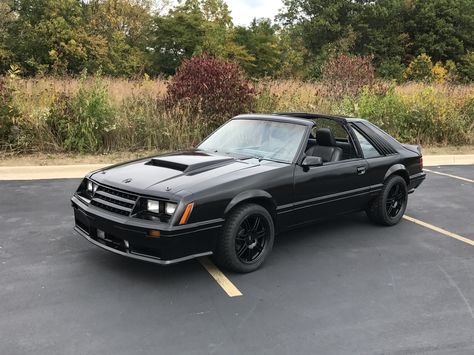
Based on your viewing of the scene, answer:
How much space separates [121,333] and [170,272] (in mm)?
1132

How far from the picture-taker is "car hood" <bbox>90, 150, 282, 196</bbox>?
13.7ft

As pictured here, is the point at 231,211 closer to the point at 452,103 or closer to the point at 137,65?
the point at 452,103

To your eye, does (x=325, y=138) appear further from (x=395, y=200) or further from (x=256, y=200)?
(x=256, y=200)

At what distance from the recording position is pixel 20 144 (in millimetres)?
9727

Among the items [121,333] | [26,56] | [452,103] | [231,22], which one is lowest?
[121,333]

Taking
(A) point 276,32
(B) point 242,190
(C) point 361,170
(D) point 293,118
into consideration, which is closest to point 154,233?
(B) point 242,190

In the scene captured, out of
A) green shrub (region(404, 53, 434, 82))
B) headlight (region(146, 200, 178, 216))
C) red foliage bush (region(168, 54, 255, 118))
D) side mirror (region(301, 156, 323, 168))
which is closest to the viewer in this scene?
headlight (region(146, 200, 178, 216))

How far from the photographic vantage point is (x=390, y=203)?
20.2 ft

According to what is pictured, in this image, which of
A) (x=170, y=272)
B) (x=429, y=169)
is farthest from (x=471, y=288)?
(x=429, y=169)

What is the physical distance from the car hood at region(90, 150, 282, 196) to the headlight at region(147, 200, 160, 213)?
0.08 m

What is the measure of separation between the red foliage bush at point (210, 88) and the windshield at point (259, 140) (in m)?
5.36

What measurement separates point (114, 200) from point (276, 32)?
5247cm

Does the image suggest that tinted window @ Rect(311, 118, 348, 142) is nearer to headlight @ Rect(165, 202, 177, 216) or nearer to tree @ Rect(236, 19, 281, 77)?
headlight @ Rect(165, 202, 177, 216)

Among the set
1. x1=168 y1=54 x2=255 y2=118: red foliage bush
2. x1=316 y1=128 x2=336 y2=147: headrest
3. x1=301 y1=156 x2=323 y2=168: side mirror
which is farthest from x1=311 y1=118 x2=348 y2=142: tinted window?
x1=168 y1=54 x2=255 y2=118: red foliage bush
